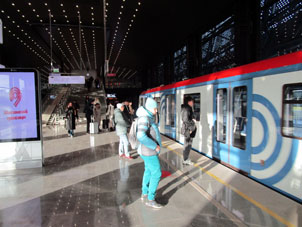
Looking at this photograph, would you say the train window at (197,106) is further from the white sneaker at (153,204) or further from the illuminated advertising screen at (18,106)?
the illuminated advertising screen at (18,106)

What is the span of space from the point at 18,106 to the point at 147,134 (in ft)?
12.4

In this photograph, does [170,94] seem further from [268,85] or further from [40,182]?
[40,182]

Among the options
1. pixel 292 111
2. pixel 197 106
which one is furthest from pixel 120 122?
pixel 292 111

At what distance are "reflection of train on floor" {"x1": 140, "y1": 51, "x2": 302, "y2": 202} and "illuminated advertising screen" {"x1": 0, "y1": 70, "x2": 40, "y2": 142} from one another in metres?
4.51

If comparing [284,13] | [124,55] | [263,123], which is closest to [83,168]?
[263,123]

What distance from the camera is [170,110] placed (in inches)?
368

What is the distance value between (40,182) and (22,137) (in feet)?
4.89

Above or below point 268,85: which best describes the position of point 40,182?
below

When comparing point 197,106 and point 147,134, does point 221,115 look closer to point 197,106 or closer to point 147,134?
point 197,106

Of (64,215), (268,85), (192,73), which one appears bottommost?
(64,215)

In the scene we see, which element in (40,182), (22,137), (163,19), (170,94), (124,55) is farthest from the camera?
(124,55)

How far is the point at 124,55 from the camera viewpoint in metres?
24.8

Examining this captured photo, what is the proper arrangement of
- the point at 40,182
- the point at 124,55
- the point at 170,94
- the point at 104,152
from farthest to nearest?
the point at 124,55, the point at 170,94, the point at 104,152, the point at 40,182

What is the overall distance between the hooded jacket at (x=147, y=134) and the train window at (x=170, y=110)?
5686 mm
